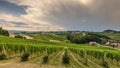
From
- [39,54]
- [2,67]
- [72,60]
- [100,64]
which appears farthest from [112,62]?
[2,67]

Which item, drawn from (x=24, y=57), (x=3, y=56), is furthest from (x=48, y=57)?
(x=3, y=56)

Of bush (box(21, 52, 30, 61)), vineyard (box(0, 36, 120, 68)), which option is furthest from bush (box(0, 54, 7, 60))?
bush (box(21, 52, 30, 61))

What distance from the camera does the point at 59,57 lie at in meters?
76.5

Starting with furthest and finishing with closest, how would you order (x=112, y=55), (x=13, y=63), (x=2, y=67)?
(x=112, y=55)
(x=13, y=63)
(x=2, y=67)

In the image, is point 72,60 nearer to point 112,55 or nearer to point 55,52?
point 55,52

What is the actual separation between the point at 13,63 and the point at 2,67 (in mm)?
6812

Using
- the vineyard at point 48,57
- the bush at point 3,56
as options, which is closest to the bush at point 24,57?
the vineyard at point 48,57

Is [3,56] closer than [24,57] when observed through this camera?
No

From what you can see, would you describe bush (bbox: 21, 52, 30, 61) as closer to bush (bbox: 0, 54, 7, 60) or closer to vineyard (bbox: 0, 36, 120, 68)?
vineyard (bbox: 0, 36, 120, 68)

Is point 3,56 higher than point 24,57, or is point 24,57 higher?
point 3,56

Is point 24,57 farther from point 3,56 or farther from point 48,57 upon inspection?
point 48,57

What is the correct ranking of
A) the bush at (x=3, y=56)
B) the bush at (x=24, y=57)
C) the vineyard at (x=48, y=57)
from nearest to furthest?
the vineyard at (x=48, y=57) < the bush at (x=3, y=56) < the bush at (x=24, y=57)

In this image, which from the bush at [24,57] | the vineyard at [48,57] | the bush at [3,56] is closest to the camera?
the vineyard at [48,57]

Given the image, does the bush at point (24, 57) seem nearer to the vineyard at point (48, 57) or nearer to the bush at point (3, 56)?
the vineyard at point (48, 57)
